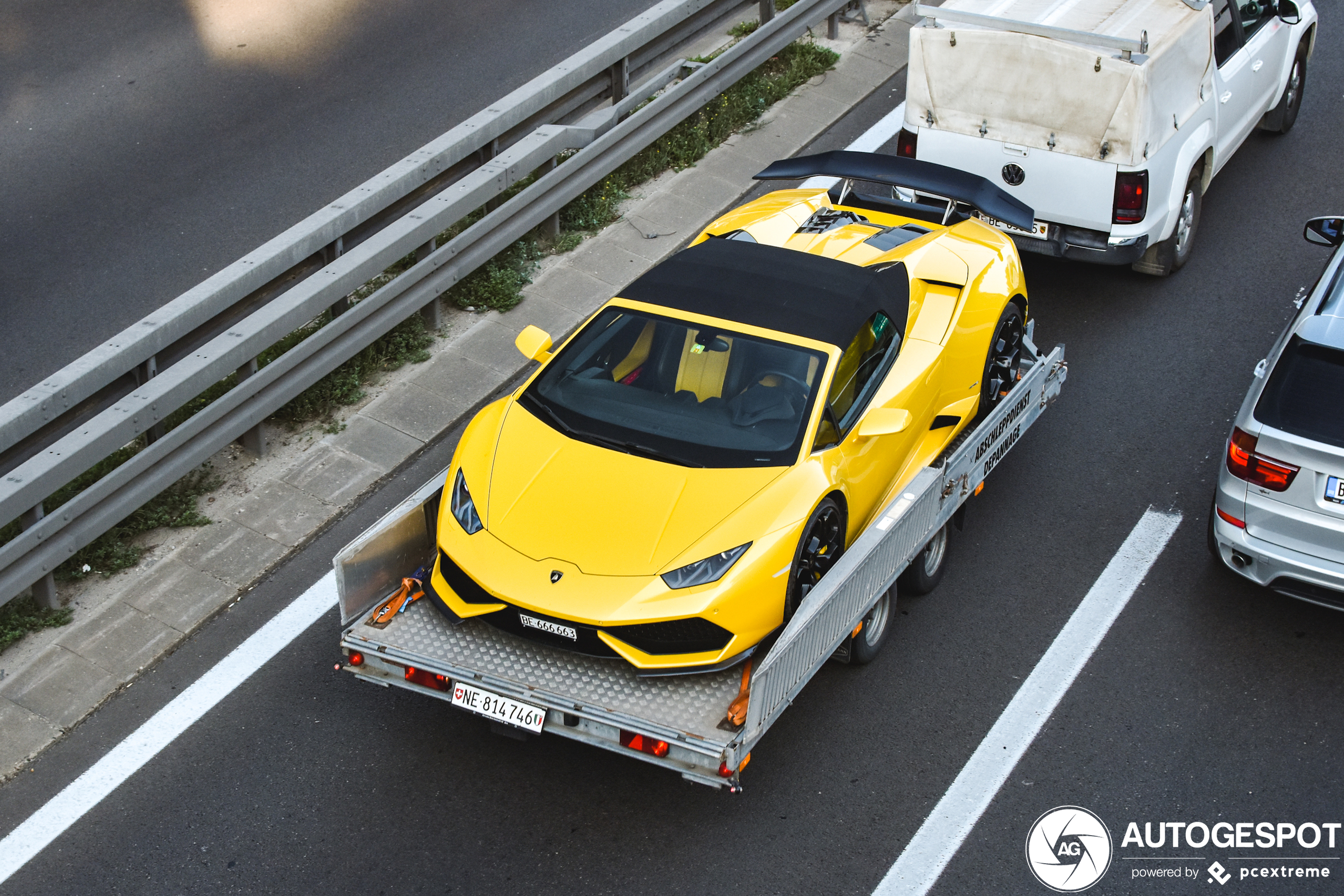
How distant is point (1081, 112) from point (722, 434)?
4255 mm

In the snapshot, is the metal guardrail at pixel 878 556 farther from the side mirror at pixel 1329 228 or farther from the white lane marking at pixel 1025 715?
the side mirror at pixel 1329 228

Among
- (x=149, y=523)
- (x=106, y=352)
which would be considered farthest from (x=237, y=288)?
(x=149, y=523)

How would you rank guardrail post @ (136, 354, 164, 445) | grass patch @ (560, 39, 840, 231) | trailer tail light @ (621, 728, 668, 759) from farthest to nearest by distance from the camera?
grass patch @ (560, 39, 840, 231) → guardrail post @ (136, 354, 164, 445) → trailer tail light @ (621, 728, 668, 759)

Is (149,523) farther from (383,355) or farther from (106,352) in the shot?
(383,355)

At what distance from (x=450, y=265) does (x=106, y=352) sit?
264 centimetres

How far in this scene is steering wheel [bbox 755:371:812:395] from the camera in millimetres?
6902

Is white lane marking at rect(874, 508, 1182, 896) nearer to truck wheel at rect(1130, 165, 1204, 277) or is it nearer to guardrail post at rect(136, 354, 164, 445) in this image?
truck wheel at rect(1130, 165, 1204, 277)

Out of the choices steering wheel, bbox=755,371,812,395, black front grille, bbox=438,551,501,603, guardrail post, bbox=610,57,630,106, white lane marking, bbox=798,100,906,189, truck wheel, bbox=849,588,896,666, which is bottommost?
truck wheel, bbox=849,588,896,666

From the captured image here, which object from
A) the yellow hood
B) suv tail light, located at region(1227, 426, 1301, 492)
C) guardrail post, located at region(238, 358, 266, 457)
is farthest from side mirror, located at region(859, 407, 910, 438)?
guardrail post, located at region(238, 358, 266, 457)

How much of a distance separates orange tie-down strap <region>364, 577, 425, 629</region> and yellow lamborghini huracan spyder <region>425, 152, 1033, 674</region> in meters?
0.16

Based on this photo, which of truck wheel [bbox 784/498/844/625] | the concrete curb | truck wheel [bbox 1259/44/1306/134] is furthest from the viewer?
truck wheel [bbox 1259/44/1306/134]

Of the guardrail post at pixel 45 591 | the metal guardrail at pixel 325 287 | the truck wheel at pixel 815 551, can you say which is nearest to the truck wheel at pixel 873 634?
the truck wheel at pixel 815 551

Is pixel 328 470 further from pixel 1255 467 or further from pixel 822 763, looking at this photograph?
pixel 1255 467

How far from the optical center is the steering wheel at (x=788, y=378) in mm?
6902
